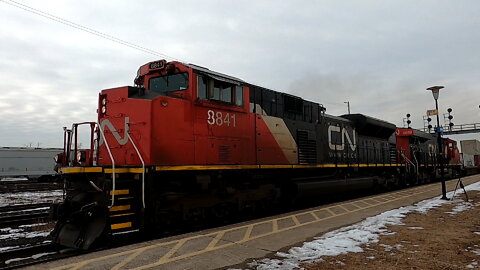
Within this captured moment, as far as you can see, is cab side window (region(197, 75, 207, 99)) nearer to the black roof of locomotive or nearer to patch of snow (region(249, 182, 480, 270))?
patch of snow (region(249, 182, 480, 270))

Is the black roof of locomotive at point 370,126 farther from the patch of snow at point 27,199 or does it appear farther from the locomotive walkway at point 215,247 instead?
the patch of snow at point 27,199

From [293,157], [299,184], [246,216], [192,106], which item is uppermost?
[192,106]

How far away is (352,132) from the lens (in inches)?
603

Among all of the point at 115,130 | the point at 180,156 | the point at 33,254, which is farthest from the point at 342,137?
the point at 33,254

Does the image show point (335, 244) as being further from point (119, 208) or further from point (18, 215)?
point (18, 215)

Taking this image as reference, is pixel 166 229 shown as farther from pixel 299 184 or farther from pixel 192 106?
pixel 299 184

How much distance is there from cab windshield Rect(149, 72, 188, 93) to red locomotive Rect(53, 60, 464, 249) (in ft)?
0.08

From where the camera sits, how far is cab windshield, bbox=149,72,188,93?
25.8ft

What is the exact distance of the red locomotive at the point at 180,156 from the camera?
21.1 feet

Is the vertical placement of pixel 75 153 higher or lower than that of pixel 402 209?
higher

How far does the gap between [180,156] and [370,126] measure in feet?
38.8

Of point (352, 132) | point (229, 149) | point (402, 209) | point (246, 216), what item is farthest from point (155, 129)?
point (352, 132)

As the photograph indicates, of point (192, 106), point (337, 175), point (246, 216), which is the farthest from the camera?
point (337, 175)

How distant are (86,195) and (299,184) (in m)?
6.66
